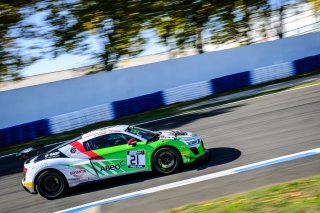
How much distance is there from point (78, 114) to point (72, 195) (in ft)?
29.8

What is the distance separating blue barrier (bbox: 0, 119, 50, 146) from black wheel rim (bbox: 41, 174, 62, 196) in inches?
345

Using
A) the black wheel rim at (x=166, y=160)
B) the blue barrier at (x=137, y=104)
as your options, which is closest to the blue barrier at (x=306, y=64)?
the blue barrier at (x=137, y=104)

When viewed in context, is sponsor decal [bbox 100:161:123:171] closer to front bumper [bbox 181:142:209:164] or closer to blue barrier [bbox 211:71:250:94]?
front bumper [bbox 181:142:209:164]

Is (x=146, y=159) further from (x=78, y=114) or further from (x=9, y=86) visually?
(x=9, y=86)

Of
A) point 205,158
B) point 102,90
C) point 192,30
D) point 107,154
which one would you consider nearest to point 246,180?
point 205,158

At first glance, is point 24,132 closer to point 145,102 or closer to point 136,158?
point 145,102

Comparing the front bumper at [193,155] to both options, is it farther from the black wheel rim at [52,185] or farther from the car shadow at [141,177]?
the black wheel rim at [52,185]

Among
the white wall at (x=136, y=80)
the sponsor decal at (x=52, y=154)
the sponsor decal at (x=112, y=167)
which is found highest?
the white wall at (x=136, y=80)

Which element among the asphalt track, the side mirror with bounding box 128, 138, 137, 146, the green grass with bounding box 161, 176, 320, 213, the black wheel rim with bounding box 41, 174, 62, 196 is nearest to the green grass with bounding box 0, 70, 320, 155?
the asphalt track

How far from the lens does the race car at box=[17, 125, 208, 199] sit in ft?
29.6

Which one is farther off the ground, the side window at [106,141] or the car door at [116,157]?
the side window at [106,141]

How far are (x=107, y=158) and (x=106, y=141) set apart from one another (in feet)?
1.36

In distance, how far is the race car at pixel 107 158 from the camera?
9.02 meters

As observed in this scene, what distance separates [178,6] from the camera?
2727 centimetres
